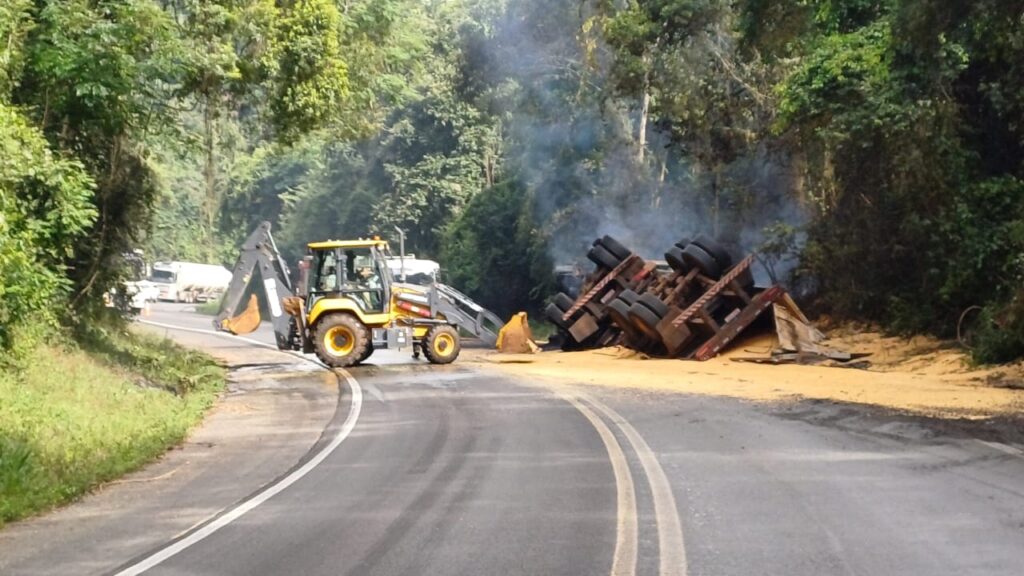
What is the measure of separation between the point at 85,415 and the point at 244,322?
15.0m

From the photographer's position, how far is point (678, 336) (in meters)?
30.7

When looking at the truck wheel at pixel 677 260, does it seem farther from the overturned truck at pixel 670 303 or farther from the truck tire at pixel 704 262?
the truck tire at pixel 704 262

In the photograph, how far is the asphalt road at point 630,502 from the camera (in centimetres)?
920

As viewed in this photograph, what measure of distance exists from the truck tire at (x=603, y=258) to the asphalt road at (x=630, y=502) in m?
17.1

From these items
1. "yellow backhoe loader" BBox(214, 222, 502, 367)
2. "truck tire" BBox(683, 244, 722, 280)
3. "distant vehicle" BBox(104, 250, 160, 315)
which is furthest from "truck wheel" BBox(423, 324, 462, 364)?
"distant vehicle" BBox(104, 250, 160, 315)

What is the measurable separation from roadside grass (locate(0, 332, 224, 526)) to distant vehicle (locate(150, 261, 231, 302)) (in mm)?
53596

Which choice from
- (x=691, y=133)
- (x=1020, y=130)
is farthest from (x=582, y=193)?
(x=1020, y=130)

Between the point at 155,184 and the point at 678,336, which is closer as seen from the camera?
A: the point at 155,184

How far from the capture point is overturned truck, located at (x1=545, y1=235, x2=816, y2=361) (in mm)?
30438

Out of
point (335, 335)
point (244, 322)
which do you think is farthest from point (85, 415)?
point (244, 322)

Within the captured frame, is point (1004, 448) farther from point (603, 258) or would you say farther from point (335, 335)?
point (603, 258)

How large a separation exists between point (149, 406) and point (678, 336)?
1415 centimetres

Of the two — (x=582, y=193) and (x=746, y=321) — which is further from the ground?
(x=582, y=193)

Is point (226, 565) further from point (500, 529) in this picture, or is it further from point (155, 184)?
point (155, 184)
